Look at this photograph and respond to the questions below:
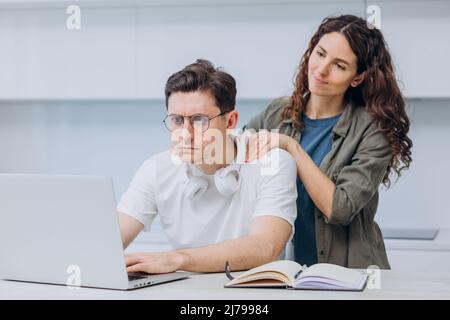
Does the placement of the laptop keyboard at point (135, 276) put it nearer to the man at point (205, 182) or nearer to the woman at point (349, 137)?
the man at point (205, 182)

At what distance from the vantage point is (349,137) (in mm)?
2299

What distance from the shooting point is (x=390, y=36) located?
3088mm

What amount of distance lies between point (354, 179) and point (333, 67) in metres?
0.35

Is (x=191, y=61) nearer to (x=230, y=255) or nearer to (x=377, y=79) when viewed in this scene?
(x=377, y=79)

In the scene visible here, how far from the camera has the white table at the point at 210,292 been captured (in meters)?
1.47

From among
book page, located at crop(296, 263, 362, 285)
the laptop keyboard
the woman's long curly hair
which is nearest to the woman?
the woman's long curly hair

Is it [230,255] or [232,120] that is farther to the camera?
[232,120]

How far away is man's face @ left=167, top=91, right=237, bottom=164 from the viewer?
78.0 inches

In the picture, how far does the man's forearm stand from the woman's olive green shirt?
44 centimetres

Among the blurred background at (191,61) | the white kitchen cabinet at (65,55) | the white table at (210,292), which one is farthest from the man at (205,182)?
the white kitchen cabinet at (65,55)

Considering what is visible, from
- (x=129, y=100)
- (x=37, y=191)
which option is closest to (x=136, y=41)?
(x=129, y=100)

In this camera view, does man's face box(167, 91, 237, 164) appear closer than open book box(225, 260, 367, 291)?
No

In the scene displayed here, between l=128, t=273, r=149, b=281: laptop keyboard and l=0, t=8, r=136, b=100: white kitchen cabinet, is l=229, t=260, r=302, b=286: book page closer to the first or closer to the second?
l=128, t=273, r=149, b=281: laptop keyboard

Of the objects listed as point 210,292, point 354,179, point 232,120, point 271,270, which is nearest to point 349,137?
point 354,179
